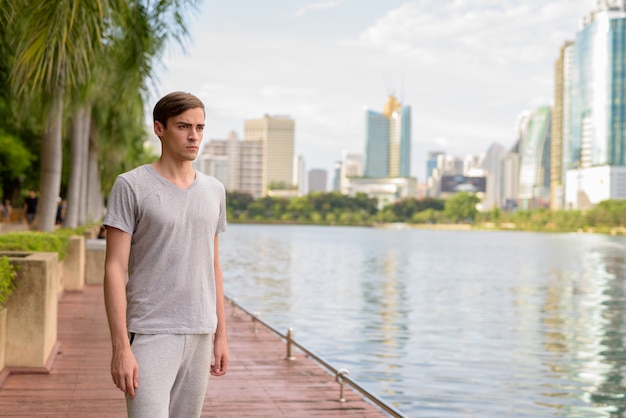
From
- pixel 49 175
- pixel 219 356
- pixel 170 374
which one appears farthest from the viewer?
pixel 49 175

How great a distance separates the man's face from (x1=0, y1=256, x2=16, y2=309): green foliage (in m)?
4.66

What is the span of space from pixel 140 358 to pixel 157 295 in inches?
9.3

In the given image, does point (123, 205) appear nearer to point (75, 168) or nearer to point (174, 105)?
point (174, 105)

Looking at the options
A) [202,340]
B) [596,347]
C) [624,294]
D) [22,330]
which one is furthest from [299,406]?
[624,294]

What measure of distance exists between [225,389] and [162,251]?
5559mm

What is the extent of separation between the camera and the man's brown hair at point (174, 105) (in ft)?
11.5

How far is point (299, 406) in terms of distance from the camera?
7.95 m

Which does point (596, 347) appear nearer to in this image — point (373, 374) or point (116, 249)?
point (373, 374)

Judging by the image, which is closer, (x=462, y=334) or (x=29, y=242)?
(x=29, y=242)

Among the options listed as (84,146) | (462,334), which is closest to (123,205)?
(462,334)

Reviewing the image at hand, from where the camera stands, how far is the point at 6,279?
802 centimetres

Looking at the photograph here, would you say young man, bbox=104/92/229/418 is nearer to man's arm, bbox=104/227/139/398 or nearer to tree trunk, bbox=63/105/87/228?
man's arm, bbox=104/227/139/398

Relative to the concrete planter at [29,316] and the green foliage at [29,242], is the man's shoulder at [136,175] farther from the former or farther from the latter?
the green foliage at [29,242]

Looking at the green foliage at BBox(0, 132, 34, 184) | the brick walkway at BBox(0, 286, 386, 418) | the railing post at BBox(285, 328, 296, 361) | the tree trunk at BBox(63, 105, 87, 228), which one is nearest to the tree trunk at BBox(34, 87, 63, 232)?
the tree trunk at BBox(63, 105, 87, 228)
